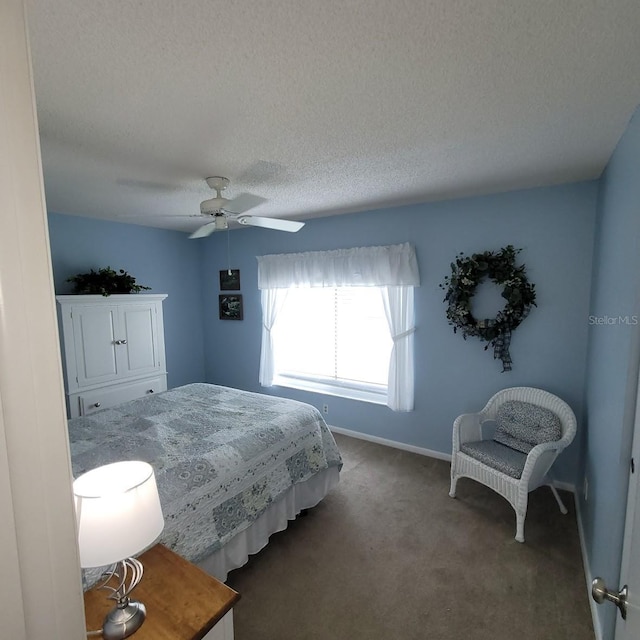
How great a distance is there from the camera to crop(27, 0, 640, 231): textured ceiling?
1.04 metres

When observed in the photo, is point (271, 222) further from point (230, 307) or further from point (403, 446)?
point (403, 446)

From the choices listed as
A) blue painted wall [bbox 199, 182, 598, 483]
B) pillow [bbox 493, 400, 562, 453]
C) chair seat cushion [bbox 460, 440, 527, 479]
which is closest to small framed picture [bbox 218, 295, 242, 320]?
blue painted wall [bbox 199, 182, 598, 483]

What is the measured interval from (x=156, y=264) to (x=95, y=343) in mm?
1420

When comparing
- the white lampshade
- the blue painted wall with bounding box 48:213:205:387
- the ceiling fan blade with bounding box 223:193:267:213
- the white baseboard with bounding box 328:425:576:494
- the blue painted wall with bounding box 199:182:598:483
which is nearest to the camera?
the white lampshade

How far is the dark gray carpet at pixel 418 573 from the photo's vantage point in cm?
176

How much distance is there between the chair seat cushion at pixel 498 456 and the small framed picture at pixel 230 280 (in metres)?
3.30

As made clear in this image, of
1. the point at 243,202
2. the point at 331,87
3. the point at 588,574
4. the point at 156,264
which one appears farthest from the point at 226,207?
the point at 588,574

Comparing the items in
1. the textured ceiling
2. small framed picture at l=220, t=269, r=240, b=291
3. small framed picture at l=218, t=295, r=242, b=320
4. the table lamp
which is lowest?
the table lamp

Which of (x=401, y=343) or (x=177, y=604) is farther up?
(x=401, y=343)

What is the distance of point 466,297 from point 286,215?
2.02 metres

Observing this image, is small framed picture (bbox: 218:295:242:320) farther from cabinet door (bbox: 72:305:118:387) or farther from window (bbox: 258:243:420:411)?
cabinet door (bbox: 72:305:118:387)

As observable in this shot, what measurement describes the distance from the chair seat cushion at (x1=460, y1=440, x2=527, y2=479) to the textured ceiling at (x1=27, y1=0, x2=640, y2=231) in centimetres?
199

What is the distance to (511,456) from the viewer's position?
2.52 meters

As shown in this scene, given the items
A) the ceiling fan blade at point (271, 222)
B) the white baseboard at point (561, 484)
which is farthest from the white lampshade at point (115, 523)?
the white baseboard at point (561, 484)
